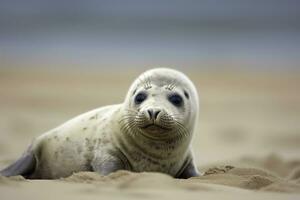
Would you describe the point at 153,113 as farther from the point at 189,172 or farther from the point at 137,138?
the point at 189,172

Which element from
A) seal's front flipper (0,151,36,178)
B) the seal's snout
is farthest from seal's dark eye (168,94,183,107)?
seal's front flipper (0,151,36,178)

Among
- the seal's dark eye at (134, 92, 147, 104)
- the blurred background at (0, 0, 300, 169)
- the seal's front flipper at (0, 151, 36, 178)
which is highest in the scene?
the blurred background at (0, 0, 300, 169)

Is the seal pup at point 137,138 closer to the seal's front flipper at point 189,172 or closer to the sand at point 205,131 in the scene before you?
→ the seal's front flipper at point 189,172

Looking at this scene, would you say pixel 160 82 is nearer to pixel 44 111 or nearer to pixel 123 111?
pixel 123 111

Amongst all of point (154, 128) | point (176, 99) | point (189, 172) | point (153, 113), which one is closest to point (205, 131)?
point (189, 172)

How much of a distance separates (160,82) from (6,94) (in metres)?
14.2

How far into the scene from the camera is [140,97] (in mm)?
6914

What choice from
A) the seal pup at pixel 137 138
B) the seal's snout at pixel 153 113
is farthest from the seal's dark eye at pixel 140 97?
the seal's snout at pixel 153 113

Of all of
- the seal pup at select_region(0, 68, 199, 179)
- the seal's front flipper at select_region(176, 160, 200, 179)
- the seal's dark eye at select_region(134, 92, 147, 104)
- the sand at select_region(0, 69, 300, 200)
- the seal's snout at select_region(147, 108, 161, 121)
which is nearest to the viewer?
the sand at select_region(0, 69, 300, 200)

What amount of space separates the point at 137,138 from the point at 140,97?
1.05 feet

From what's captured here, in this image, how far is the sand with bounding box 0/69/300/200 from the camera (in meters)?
5.38

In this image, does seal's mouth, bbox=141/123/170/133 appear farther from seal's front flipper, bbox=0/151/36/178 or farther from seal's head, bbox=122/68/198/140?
seal's front flipper, bbox=0/151/36/178

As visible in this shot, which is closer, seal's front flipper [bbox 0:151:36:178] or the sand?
the sand

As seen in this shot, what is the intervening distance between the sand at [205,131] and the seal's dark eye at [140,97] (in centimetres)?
73
